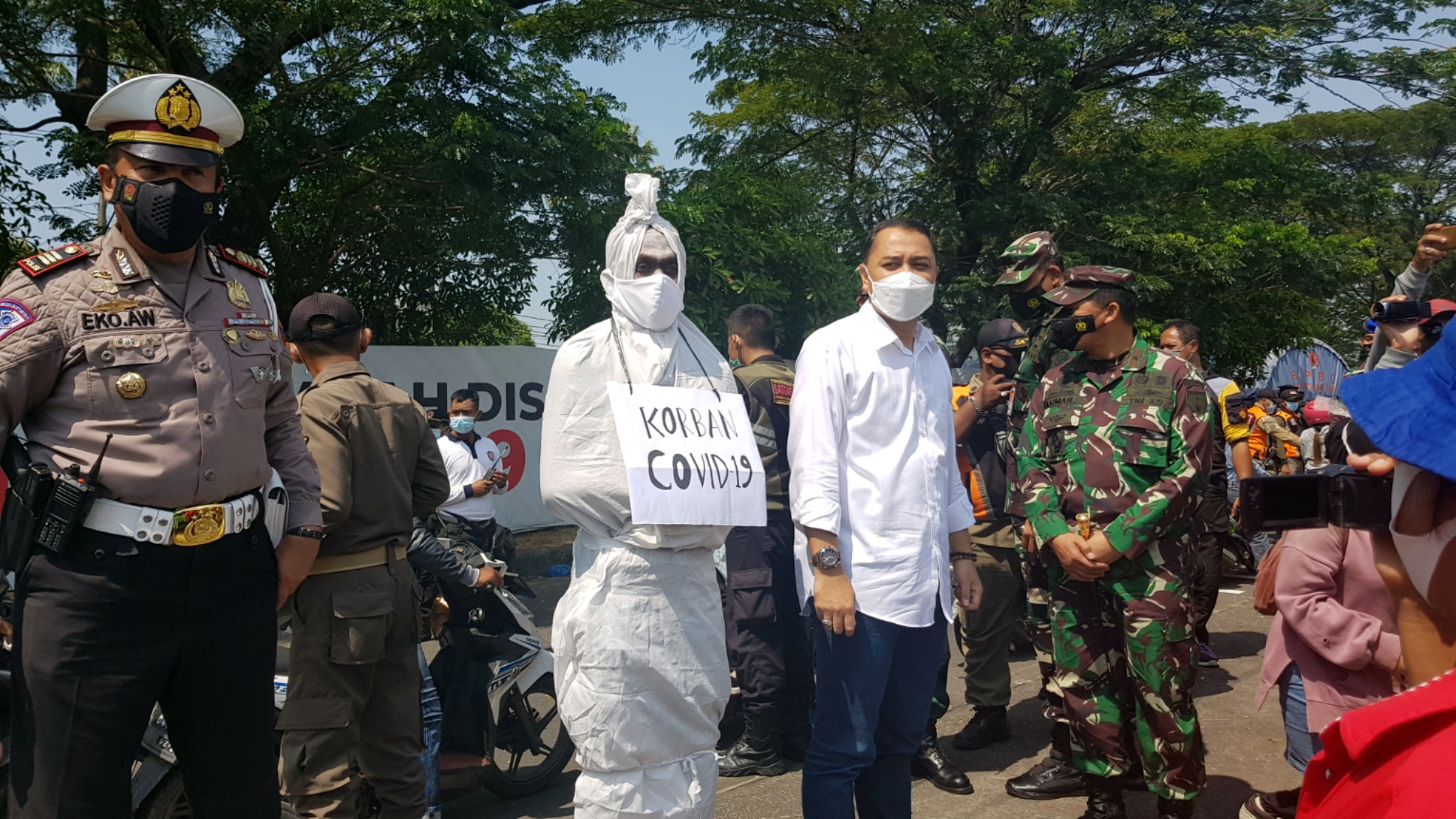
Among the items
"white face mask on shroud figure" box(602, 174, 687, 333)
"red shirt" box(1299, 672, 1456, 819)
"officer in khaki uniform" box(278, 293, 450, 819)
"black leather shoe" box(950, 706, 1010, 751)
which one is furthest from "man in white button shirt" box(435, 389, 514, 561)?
"red shirt" box(1299, 672, 1456, 819)

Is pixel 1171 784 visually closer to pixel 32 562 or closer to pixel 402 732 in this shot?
pixel 402 732

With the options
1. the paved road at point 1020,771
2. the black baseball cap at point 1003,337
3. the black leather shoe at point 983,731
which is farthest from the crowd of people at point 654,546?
the black leather shoe at point 983,731

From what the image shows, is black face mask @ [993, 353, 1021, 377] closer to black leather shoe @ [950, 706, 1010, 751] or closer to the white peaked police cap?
black leather shoe @ [950, 706, 1010, 751]

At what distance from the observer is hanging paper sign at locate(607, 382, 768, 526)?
112 inches

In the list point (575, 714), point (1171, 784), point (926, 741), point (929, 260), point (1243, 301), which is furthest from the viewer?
point (1243, 301)

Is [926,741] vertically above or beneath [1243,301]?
beneath

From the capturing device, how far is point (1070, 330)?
13.2 feet

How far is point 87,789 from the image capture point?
2.44 metres

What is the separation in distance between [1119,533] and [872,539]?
1.13 m

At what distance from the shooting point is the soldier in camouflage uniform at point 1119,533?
3.79 meters

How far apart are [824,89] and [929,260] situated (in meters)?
11.6

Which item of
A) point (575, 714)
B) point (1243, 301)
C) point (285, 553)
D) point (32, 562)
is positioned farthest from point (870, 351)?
point (1243, 301)

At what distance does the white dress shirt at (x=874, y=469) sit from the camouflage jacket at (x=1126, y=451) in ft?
2.76

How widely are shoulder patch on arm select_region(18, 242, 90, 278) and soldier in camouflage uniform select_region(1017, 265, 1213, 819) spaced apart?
3289mm
